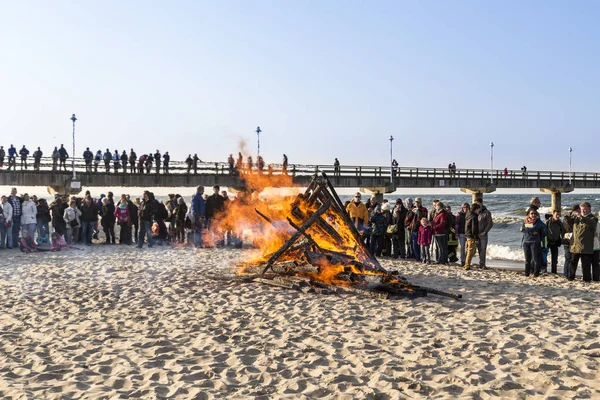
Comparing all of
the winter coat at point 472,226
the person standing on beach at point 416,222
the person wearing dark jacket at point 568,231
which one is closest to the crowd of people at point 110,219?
the person standing on beach at point 416,222

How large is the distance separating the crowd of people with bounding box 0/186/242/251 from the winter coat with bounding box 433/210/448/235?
6.79 m

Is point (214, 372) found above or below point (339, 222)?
below

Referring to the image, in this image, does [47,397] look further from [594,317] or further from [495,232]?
[495,232]

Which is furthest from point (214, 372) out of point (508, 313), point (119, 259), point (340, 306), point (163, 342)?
point (119, 259)

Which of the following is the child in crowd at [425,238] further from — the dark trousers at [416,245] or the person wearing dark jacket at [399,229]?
the person wearing dark jacket at [399,229]

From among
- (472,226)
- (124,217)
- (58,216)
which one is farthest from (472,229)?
(58,216)

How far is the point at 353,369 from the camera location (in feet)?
19.6

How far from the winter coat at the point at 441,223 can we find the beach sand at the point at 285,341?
3055 millimetres

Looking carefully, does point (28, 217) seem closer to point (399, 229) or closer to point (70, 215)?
point (70, 215)

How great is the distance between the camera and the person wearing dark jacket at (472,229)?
1396cm

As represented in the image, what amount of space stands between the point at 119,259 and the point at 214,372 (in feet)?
32.5

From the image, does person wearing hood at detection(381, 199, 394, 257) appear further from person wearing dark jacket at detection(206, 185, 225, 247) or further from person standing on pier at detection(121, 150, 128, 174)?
person standing on pier at detection(121, 150, 128, 174)

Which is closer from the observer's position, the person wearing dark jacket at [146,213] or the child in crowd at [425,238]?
the child in crowd at [425,238]

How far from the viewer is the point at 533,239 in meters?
12.8
